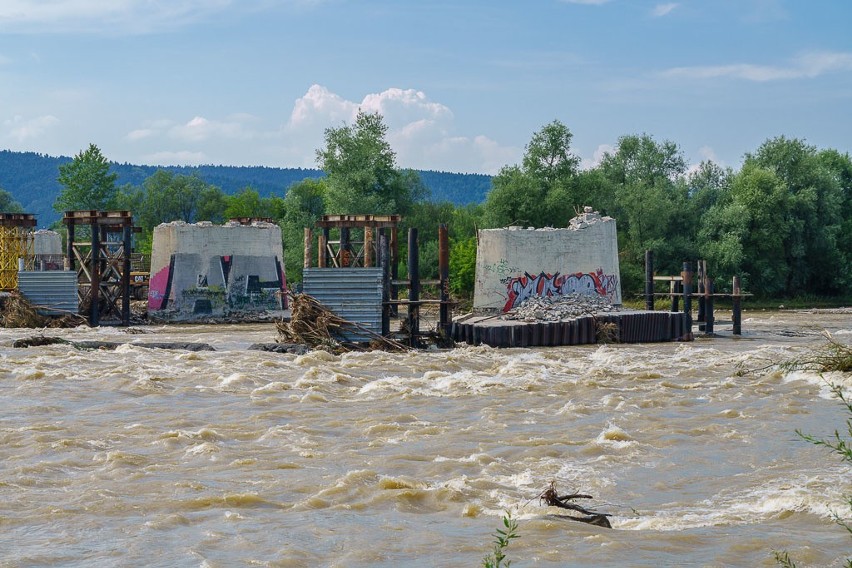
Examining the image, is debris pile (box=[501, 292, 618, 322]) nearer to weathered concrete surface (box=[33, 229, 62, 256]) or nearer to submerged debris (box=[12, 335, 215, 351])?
submerged debris (box=[12, 335, 215, 351])

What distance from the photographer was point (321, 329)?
2711cm

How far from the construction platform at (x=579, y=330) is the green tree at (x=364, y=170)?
2322 centimetres

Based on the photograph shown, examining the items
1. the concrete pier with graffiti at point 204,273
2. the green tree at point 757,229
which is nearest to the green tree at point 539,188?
the green tree at point 757,229

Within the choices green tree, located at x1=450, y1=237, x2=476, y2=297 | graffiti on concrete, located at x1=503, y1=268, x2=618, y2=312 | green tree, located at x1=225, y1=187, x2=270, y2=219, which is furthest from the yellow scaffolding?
green tree, located at x1=225, y1=187, x2=270, y2=219

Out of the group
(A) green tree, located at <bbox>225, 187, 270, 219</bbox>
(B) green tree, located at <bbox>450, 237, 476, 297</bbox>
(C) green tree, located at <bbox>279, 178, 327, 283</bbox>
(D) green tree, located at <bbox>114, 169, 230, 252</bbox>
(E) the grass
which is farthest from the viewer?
(D) green tree, located at <bbox>114, 169, 230, 252</bbox>

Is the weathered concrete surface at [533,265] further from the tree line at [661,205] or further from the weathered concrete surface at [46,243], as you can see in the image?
the weathered concrete surface at [46,243]

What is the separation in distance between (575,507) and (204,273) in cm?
3261

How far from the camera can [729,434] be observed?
1530 centimetres

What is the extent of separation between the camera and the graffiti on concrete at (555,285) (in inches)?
1399

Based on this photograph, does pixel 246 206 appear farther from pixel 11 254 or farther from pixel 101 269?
pixel 101 269

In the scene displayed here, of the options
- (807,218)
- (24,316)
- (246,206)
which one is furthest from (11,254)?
(246,206)

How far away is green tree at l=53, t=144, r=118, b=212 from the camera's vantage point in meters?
78.0

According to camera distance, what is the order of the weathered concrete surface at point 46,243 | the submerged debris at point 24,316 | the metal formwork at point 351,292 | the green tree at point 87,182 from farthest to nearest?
1. the green tree at point 87,182
2. the weathered concrete surface at point 46,243
3. the submerged debris at point 24,316
4. the metal formwork at point 351,292

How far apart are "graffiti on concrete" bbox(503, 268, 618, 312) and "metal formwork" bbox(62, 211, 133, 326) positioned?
1365 cm
